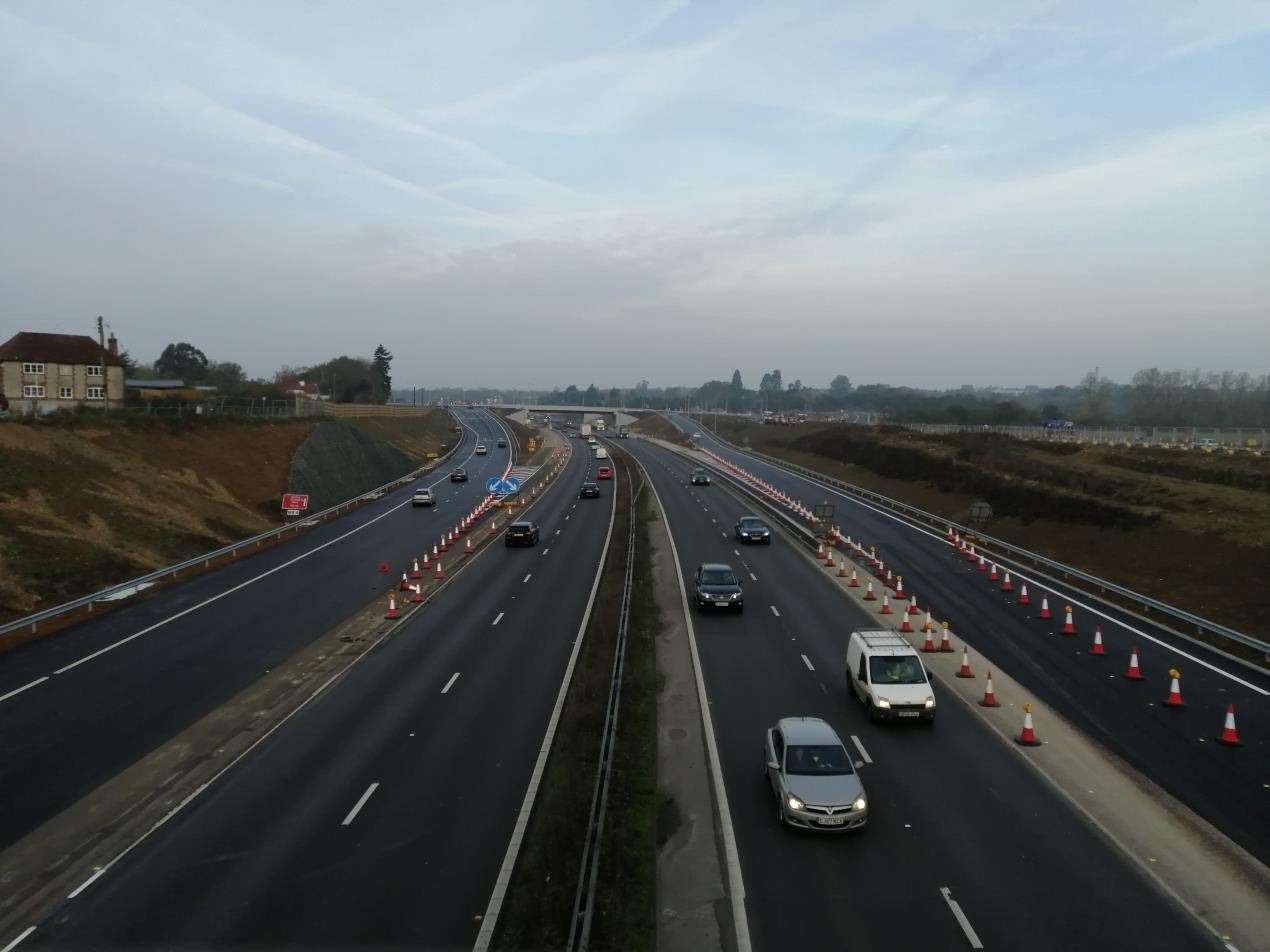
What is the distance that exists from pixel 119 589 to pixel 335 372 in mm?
139426

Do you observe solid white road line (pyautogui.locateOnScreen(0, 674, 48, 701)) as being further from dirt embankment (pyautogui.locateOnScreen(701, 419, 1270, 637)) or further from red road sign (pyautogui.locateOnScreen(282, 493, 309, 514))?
dirt embankment (pyautogui.locateOnScreen(701, 419, 1270, 637))

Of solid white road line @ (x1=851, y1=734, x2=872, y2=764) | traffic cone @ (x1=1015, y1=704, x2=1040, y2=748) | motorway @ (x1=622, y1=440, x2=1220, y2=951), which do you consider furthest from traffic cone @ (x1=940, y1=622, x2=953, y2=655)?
solid white road line @ (x1=851, y1=734, x2=872, y2=764)

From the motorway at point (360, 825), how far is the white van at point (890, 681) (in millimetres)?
6721

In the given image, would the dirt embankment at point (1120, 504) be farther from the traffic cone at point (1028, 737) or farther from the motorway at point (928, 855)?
the motorway at point (928, 855)

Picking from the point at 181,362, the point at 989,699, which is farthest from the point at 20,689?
the point at 181,362

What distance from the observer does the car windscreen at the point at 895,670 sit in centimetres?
1873

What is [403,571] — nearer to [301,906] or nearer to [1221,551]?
[301,906]

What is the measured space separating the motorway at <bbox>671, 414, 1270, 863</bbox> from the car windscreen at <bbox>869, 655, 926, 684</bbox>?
329 centimetres

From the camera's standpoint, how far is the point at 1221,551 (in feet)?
115

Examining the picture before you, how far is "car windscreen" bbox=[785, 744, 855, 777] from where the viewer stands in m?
14.1

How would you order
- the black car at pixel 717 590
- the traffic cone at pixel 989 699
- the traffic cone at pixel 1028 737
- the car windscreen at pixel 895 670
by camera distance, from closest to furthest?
1. the traffic cone at pixel 1028 737
2. the car windscreen at pixel 895 670
3. the traffic cone at pixel 989 699
4. the black car at pixel 717 590

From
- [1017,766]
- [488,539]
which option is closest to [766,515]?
[488,539]

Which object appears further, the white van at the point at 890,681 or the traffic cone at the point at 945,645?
the traffic cone at the point at 945,645

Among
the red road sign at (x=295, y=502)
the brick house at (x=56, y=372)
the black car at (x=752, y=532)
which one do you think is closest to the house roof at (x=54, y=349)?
the brick house at (x=56, y=372)
